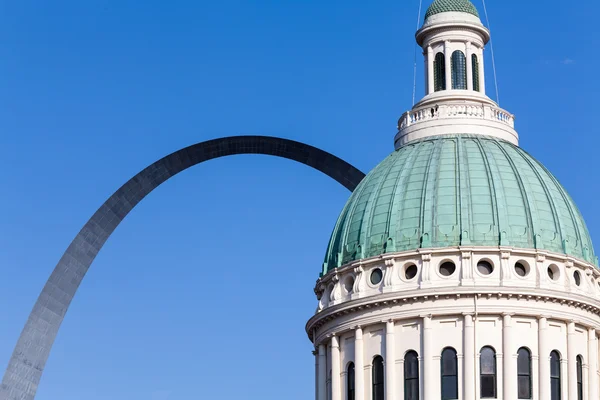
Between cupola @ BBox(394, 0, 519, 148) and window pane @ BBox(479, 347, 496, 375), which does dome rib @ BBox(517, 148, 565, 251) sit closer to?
cupola @ BBox(394, 0, 519, 148)

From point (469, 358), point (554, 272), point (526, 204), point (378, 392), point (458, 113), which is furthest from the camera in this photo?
point (458, 113)

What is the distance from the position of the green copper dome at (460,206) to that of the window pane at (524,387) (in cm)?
709

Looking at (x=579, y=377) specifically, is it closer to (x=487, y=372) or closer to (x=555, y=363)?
(x=555, y=363)

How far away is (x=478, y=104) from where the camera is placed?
95312 millimetres

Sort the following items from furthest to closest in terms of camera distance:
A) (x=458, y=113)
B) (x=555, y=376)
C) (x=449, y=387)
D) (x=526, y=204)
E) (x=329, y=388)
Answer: (x=458, y=113) < (x=329, y=388) < (x=526, y=204) < (x=555, y=376) < (x=449, y=387)

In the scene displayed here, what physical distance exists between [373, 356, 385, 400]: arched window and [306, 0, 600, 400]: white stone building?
0.05 meters

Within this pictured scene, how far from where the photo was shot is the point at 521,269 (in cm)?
8844

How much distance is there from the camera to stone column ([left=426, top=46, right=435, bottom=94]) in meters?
98.9

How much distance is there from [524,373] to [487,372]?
1.96 m

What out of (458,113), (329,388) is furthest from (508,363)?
(458,113)

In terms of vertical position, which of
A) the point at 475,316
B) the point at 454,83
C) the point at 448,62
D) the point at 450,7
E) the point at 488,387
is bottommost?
the point at 488,387

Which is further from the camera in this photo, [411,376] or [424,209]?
[424,209]

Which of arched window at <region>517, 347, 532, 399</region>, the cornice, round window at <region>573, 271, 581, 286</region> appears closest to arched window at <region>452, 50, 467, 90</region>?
round window at <region>573, 271, 581, 286</region>

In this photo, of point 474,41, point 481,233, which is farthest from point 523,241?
point 474,41
